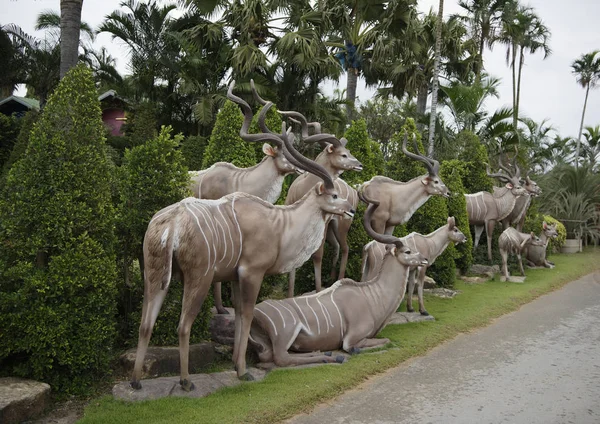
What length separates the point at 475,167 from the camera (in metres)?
16.0

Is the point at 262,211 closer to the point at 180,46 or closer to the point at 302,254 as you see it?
the point at 302,254

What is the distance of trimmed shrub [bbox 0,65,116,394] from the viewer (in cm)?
494

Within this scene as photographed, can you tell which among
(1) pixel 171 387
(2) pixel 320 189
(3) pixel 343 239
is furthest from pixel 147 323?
(3) pixel 343 239

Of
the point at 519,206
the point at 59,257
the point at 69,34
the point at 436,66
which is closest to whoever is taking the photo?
the point at 59,257

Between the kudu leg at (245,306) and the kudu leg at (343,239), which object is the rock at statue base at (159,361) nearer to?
the kudu leg at (245,306)

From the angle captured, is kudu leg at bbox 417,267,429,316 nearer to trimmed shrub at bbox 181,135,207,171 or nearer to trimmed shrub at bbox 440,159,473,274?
trimmed shrub at bbox 440,159,473,274

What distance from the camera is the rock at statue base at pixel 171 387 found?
4957 mm

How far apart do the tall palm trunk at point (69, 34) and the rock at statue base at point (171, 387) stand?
25.7 ft

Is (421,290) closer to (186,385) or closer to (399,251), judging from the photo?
(399,251)

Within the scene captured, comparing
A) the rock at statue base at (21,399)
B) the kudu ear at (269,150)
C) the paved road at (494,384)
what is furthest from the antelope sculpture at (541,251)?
the rock at statue base at (21,399)

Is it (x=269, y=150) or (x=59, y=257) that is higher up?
(x=269, y=150)

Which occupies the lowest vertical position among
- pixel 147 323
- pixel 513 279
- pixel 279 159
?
pixel 513 279

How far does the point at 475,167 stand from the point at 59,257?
13256 millimetres

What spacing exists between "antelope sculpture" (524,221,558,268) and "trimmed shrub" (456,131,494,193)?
203 centimetres
